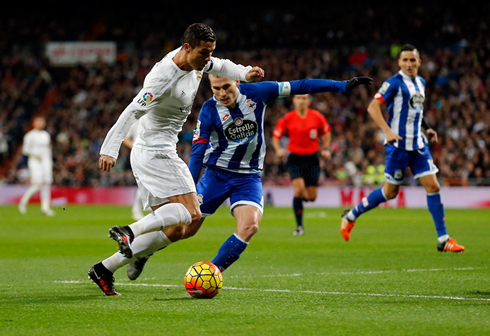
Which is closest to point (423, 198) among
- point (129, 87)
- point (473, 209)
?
point (473, 209)

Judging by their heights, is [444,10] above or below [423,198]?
above

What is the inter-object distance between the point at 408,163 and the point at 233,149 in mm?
3456

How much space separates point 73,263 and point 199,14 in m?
27.2

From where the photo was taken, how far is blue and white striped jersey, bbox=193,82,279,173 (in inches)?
271

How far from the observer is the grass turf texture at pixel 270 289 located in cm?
456

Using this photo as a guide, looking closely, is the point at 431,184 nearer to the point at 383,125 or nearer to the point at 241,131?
the point at 383,125

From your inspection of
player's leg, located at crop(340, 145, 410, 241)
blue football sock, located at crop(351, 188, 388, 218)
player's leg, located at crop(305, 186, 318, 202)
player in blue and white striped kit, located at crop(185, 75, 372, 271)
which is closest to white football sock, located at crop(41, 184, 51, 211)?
player's leg, located at crop(305, 186, 318, 202)

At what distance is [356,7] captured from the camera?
31.5 m

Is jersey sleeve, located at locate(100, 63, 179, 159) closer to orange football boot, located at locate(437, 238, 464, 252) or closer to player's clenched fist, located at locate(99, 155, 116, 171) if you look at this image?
player's clenched fist, located at locate(99, 155, 116, 171)

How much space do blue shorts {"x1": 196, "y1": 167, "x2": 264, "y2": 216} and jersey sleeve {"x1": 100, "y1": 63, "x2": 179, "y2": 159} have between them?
1420 millimetres

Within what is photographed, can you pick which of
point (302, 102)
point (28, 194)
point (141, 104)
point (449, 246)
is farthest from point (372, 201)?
point (28, 194)

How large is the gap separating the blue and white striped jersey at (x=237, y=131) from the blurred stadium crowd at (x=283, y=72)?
1643cm

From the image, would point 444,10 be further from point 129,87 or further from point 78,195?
point 78,195

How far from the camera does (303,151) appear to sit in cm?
1298
